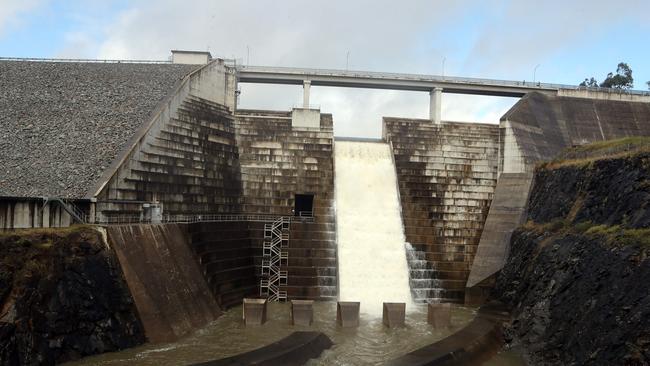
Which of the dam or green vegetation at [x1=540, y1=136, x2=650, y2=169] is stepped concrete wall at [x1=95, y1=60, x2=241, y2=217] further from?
green vegetation at [x1=540, y1=136, x2=650, y2=169]

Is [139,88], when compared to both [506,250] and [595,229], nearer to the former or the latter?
[506,250]

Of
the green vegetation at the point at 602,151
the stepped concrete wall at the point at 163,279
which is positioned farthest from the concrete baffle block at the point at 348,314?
the green vegetation at the point at 602,151

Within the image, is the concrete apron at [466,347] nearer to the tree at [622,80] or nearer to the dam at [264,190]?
the dam at [264,190]

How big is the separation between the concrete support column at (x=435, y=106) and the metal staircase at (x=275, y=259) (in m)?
12.8

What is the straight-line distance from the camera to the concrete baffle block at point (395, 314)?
17.7 m

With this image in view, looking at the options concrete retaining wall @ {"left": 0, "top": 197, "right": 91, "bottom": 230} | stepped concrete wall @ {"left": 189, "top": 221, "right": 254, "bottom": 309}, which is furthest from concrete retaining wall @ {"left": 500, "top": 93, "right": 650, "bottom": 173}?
concrete retaining wall @ {"left": 0, "top": 197, "right": 91, "bottom": 230}

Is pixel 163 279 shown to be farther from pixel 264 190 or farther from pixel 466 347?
pixel 264 190

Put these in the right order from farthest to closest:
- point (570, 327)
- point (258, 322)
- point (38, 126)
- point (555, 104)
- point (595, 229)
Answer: point (555, 104)
point (38, 126)
point (258, 322)
point (595, 229)
point (570, 327)

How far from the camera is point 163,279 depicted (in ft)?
49.9

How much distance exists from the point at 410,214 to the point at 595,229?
10.5 meters

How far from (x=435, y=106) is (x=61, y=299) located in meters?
24.5

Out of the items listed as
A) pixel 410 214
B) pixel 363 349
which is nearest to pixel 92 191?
pixel 363 349

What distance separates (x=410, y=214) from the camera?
24.8 metres

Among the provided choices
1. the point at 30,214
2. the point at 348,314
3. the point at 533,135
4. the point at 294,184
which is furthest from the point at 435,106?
the point at 30,214
